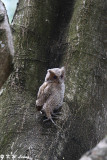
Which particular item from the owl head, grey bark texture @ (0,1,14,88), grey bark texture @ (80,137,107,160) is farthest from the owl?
grey bark texture @ (80,137,107,160)

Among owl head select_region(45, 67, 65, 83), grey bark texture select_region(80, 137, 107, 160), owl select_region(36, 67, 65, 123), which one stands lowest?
owl select_region(36, 67, 65, 123)

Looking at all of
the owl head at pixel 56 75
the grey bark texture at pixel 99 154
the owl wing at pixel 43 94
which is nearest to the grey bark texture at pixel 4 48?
the owl wing at pixel 43 94

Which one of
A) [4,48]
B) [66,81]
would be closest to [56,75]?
[66,81]

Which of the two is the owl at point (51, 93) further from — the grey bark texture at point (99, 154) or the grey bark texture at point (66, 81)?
the grey bark texture at point (99, 154)

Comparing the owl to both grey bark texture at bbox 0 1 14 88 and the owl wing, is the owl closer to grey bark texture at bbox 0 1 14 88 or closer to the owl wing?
the owl wing

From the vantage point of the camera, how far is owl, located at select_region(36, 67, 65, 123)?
2.56 m

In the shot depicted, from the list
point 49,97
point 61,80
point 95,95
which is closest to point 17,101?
point 49,97

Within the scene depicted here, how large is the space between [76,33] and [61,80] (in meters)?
0.55

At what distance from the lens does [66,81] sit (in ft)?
9.11

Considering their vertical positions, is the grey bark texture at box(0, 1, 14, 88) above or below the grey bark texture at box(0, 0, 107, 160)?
above

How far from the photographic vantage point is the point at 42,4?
3217 millimetres

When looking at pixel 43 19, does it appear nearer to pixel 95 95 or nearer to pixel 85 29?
pixel 85 29

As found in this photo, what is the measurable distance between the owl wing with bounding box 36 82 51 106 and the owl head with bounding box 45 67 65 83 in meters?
0.14

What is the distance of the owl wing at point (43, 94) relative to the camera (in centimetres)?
258
